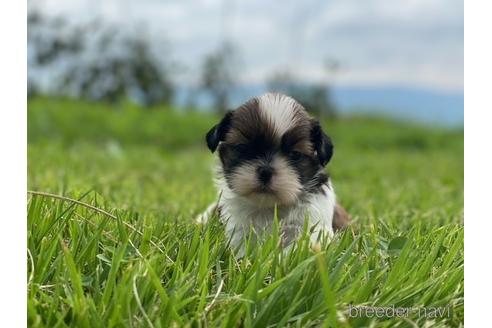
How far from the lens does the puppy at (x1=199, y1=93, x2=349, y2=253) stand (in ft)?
9.68

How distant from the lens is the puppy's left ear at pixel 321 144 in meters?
Result: 3.12

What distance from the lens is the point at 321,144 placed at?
123 inches

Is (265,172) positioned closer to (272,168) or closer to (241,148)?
(272,168)

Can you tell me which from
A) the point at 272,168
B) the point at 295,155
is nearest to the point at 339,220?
the point at 295,155

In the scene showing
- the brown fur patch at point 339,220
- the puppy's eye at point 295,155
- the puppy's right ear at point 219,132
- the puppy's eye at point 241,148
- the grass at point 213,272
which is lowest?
the brown fur patch at point 339,220

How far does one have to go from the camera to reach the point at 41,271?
246 cm

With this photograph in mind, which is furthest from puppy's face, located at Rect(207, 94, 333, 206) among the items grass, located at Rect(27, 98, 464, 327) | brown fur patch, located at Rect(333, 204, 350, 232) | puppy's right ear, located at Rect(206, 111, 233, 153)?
brown fur patch, located at Rect(333, 204, 350, 232)

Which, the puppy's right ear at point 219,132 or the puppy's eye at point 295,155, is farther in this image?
the puppy's right ear at point 219,132

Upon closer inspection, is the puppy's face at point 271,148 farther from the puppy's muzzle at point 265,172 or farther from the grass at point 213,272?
the grass at point 213,272

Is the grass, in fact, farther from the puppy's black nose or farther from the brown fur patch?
the puppy's black nose

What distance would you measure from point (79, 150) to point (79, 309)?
534 centimetres

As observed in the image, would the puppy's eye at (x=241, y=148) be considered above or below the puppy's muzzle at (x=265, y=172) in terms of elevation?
above

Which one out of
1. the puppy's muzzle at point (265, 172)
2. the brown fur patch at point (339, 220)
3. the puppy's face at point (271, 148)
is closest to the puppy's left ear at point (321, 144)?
the puppy's face at point (271, 148)
